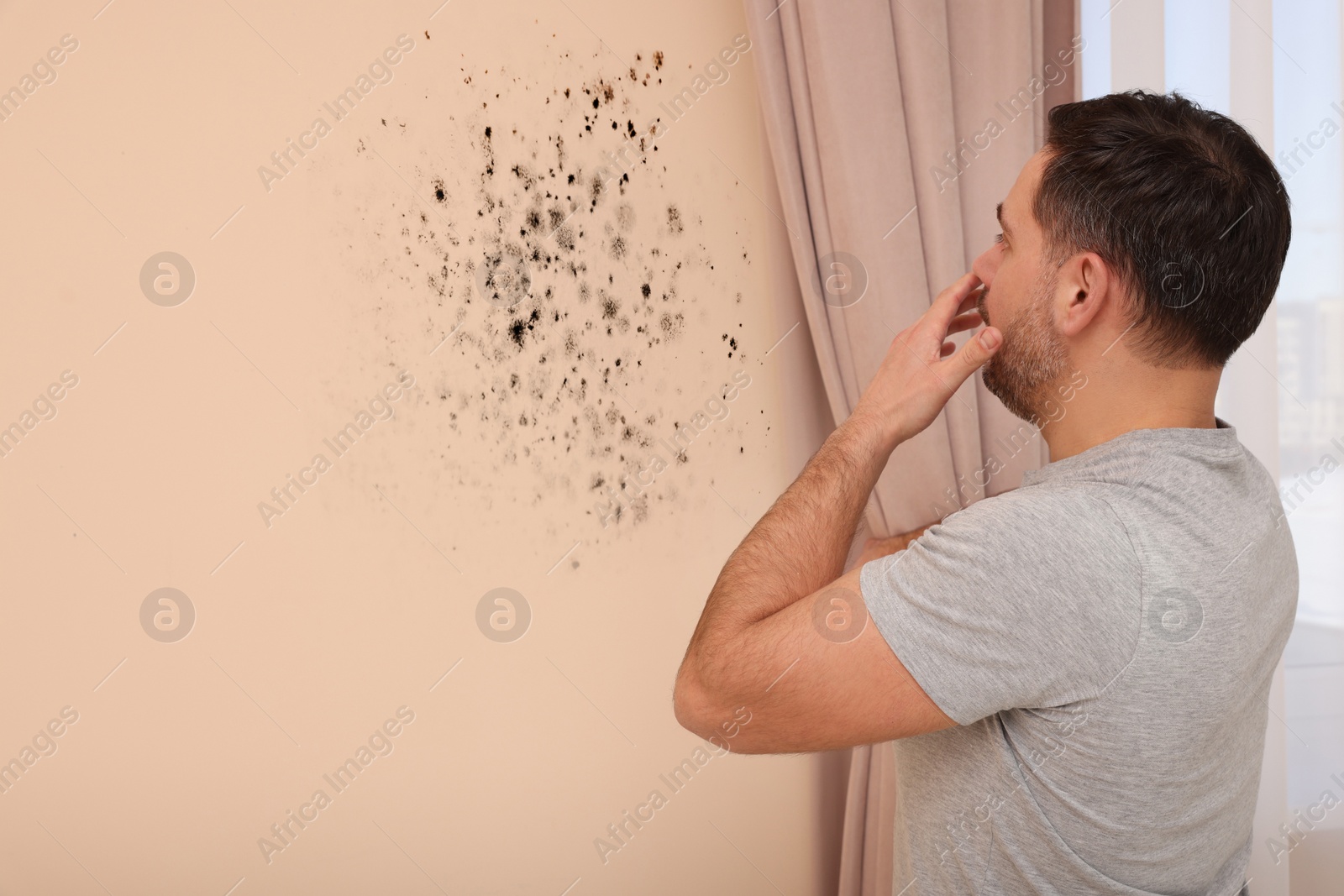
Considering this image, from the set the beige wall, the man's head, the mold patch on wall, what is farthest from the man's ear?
the mold patch on wall

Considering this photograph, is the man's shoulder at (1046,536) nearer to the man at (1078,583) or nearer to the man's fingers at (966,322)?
the man at (1078,583)

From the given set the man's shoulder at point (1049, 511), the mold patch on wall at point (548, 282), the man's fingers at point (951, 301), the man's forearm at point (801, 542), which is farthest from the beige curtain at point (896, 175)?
the man's shoulder at point (1049, 511)

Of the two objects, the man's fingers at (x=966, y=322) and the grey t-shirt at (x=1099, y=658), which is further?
the man's fingers at (x=966, y=322)

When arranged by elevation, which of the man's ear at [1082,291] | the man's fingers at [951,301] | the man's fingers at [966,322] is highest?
the man's ear at [1082,291]

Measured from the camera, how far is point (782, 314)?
172 cm

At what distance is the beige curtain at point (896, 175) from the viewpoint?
159 centimetres

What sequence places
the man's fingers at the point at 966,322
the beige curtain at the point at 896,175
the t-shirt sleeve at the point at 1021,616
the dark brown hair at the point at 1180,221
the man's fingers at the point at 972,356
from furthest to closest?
1. the beige curtain at the point at 896,175
2. the man's fingers at the point at 966,322
3. the man's fingers at the point at 972,356
4. the dark brown hair at the point at 1180,221
5. the t-shirt sleeve at the point at 1021,616

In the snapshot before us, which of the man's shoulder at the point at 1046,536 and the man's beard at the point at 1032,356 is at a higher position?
the man's beard at the point at 1032,356

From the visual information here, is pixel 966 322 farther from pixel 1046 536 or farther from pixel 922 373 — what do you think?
pixel 1046 536

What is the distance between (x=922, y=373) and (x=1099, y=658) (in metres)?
0.42

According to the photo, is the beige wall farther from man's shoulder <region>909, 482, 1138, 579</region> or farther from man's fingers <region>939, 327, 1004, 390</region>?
man's shoulder <region>909, 482, 1138, 579</region>

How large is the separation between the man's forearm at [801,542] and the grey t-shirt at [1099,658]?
0.40 feet

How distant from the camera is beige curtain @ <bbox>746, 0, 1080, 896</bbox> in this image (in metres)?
1.59

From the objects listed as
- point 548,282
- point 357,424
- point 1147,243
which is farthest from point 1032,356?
point 357,424
